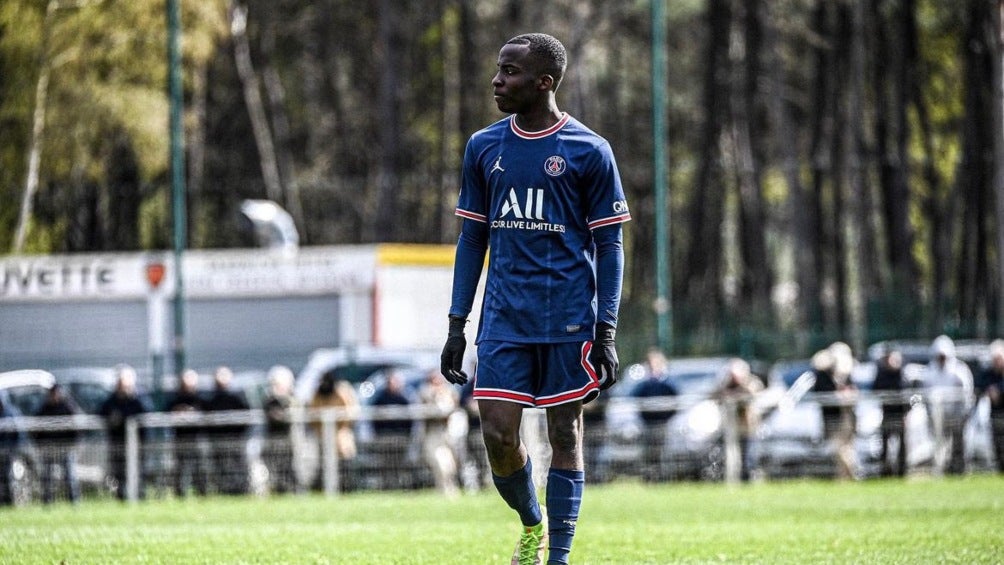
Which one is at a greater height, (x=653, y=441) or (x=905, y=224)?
(x=905, y=224)

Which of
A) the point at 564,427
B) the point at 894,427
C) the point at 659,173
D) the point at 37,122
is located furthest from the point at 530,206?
the point at 37,122

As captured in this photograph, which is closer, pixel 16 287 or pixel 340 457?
pixel 340 457

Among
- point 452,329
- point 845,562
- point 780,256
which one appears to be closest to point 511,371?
point 452,329

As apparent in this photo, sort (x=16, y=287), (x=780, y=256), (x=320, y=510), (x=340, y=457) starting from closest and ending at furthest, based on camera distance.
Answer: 1. (x=320, y=510)
2. (x=340, y=457)
3. (x=16, y=287)
4. (x=780, y=256)

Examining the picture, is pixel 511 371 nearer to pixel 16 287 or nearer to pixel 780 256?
pixel 16 287

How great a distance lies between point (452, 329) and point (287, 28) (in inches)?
1552

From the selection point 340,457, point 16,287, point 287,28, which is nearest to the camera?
point 340,457

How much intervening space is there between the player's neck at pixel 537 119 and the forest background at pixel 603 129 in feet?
76.5

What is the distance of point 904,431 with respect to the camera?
2361 cm

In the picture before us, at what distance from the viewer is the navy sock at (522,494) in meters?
8.48

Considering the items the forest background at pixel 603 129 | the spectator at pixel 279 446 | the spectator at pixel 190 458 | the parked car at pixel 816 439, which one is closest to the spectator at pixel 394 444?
the spectator at pixel 279 446

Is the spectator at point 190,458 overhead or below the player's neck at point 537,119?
below

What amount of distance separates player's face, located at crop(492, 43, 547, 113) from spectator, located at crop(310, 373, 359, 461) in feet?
47.0

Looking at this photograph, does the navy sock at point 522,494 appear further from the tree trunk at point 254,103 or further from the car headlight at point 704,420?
the tree trunk at point 254,103
